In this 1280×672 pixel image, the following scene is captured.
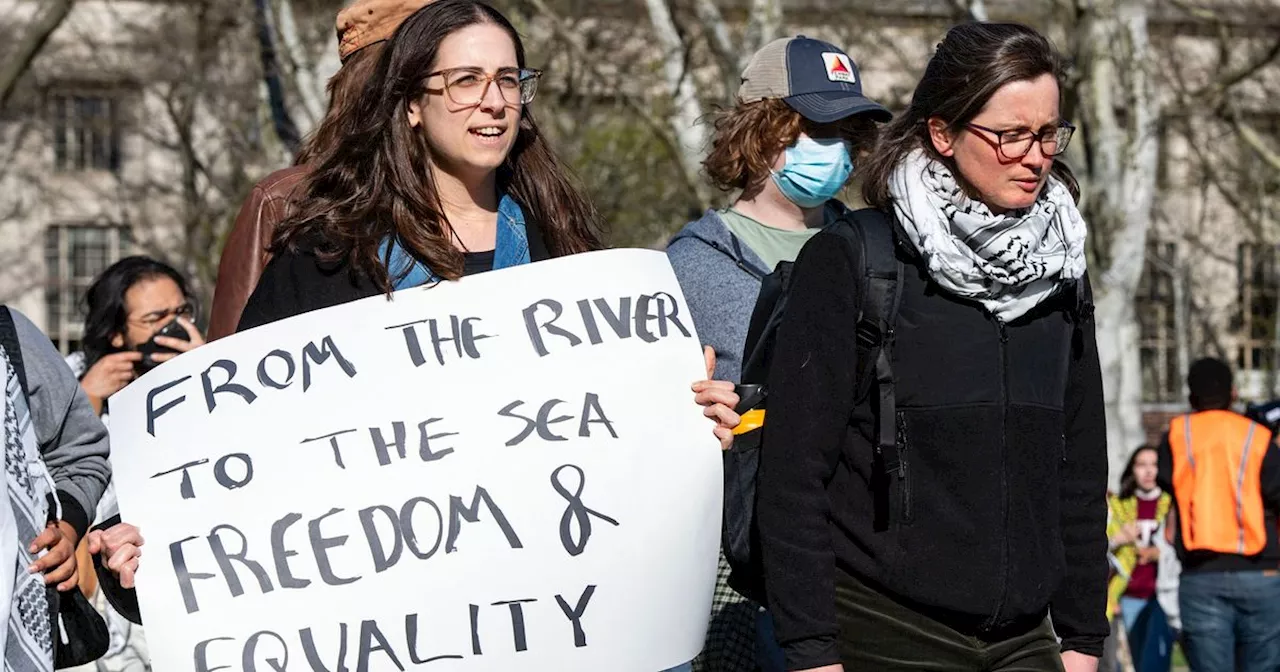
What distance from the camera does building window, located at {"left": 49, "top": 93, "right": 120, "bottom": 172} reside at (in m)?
34.8

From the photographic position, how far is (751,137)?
16.1 feet

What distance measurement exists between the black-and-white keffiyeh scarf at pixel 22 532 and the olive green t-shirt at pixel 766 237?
1.83 meters

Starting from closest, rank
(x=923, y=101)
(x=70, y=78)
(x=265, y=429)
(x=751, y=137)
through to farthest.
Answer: (x=265, y=429)
(x=923, y=101)
(x=751, y=137)
(x=70, y=78)

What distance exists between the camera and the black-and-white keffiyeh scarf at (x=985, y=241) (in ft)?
11.6

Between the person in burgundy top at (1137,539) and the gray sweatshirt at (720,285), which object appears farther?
the person in burgundy top at (1137,539)

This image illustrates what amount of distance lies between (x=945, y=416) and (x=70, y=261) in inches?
1672

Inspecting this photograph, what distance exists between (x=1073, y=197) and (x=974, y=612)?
86 centimetres

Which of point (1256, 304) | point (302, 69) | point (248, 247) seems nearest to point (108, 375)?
point (248, 247)

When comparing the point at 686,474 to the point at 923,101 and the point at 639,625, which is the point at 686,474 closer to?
the point at 639,625

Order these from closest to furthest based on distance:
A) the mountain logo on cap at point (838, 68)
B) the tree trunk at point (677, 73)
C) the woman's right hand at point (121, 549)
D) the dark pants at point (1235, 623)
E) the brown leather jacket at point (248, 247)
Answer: the woman's right hand at point (121, 549)
the brown leather jacket at point (248, 247)
the mountain logo on cap at point (838, 68)
the dark pants at point (1235, 623)
the tree trunk at point (677, 73)

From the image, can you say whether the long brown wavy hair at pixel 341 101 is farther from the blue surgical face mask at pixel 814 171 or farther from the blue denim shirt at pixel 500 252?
the blue surgical face mask at pixel 814 171

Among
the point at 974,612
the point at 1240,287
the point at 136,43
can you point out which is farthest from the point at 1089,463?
the point at 1240,287

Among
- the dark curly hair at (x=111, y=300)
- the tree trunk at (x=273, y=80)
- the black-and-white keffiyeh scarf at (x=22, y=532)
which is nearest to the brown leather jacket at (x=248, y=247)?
the black-and-white keffiyeh scarf at (x=22, y=532)

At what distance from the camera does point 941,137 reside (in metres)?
3.69
